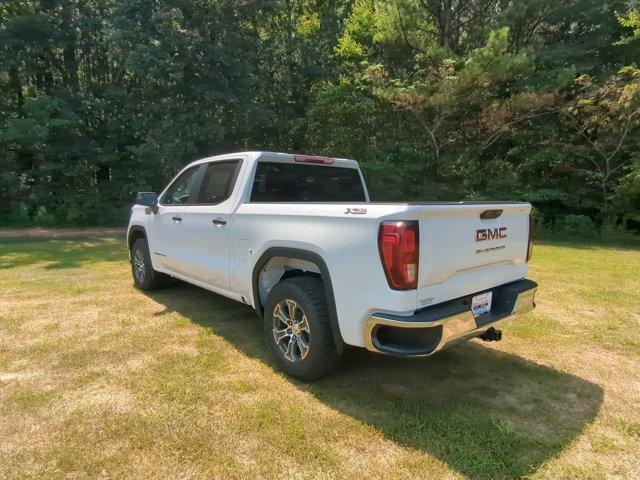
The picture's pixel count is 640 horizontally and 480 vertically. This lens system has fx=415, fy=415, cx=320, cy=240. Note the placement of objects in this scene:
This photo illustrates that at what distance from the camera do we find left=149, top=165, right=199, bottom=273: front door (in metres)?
4.77

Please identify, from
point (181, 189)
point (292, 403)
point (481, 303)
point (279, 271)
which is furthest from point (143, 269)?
point (481, 303)

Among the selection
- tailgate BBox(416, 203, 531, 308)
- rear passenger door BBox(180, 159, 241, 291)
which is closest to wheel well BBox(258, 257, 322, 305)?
rear passenger door BBox(180, 159, 241, 291)

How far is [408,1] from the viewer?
14.1m

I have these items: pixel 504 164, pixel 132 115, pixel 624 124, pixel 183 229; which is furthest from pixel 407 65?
pixel 183 229

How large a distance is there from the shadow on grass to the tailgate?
294 inches

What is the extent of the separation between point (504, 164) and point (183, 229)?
42.4 feet

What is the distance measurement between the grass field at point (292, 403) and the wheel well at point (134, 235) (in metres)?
1.26

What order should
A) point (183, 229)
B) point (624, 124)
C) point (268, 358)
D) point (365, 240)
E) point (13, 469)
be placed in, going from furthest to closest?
point (624, 124) < point (183, 229) < point (268, 358) < point (365, 240) < point (13, 469)

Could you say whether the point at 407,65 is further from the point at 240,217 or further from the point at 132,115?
the point at 240,217

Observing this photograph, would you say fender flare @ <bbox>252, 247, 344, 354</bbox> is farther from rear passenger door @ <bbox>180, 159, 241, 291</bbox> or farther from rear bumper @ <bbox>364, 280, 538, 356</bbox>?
rear passenger door @ <bbox>180, 159, 241, 291</bbox>

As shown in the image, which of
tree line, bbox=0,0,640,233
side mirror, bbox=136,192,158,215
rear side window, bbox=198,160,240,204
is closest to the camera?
rear side window, bbox=198,160,240,204

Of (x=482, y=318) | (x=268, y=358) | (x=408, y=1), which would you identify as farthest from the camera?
(x=408, y=1)

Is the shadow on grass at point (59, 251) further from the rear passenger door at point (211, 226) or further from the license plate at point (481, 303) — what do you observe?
the license plate at point (481, 303)

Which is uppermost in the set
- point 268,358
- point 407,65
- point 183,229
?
point 407,65
